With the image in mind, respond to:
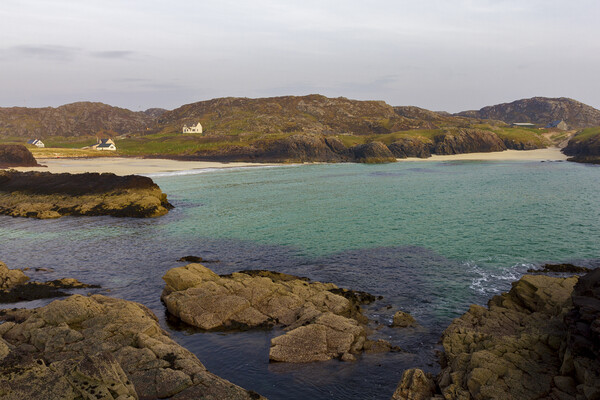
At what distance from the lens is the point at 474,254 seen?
3291 centimetres

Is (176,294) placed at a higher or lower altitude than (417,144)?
lower

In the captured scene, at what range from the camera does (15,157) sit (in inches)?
4161

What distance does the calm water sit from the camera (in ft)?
58.5

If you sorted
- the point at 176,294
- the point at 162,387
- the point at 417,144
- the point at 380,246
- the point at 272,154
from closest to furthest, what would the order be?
the point at 162,387 → the point at 176,294 → the point at 380,246 → the point at 272,154 → the point at 417,144

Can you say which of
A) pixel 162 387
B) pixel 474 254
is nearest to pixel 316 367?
pixel 162 387

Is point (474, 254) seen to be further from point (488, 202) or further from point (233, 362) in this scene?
point (488, 202)

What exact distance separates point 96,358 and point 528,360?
1400 cm

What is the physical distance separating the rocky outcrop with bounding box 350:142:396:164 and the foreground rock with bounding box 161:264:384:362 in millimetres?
114116

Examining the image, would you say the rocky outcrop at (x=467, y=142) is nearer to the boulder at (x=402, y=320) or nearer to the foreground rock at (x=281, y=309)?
the foreground rock at (x=281, y=309)

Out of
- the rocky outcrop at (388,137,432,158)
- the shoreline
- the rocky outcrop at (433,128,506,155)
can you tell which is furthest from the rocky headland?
the rocky outcrop at (433,128,506,155)

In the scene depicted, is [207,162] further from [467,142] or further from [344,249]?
[344,249]

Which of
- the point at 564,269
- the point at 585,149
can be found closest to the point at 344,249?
A: the point at 564,269

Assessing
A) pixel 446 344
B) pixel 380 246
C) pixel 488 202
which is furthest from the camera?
pixel 488 202

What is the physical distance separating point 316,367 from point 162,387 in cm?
650
